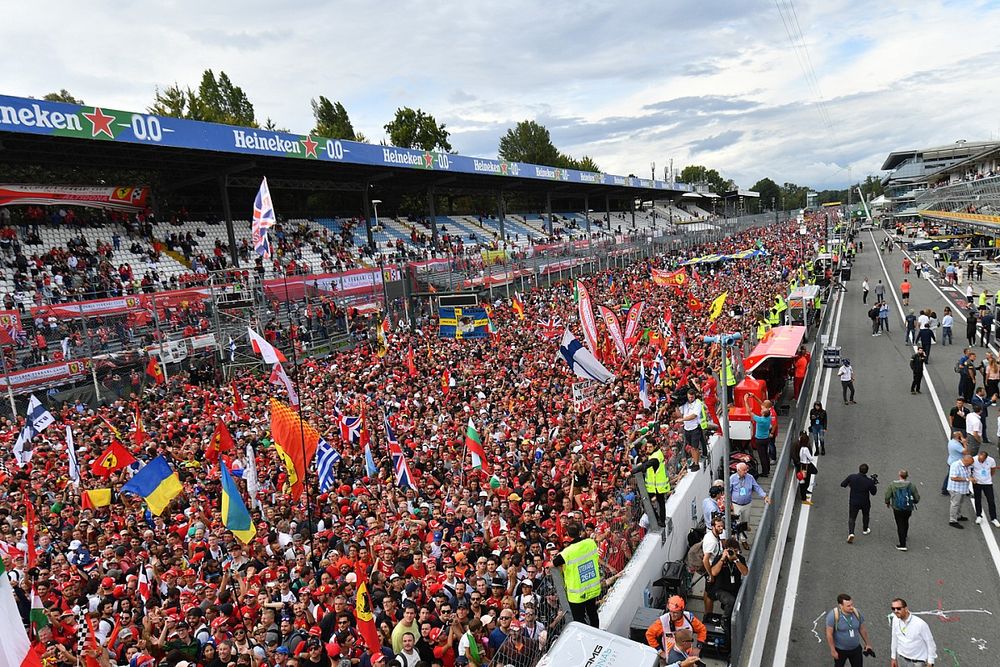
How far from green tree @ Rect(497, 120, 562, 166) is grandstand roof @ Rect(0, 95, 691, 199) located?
4283 centimetres

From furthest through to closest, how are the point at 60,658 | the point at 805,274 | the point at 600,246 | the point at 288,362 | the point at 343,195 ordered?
the point at 343,195
the point at 600,246
the point at 805,274
the point at 288,362
the point at 60,658

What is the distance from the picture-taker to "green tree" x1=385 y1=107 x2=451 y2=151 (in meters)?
63.1

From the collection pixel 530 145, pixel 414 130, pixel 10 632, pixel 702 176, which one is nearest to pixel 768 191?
pixel 702 176

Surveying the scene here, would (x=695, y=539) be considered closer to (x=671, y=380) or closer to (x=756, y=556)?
(x=756, y=556)

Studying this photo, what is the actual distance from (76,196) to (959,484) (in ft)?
113

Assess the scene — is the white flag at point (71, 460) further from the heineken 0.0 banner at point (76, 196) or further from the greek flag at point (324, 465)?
the heineken 0.0 banner at point (76, 196)

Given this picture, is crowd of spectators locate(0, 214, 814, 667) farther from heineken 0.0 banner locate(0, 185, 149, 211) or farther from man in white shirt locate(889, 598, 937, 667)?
heineken 0.0 banner locate(0, 185, 149, 211)

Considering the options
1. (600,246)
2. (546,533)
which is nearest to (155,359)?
(546,533)

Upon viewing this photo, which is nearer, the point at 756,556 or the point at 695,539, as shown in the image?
the point at 756,556

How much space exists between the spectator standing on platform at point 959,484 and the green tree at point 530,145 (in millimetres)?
82523

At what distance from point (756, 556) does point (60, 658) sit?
333 inches

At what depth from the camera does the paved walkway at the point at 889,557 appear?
287 inches

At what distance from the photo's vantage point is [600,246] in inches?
1650

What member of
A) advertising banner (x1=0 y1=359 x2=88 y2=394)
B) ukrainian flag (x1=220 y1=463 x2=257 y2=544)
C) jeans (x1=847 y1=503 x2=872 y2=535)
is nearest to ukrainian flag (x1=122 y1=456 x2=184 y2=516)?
ukrainian flag (x1=220 y1=463 x2=257 y2=544)
